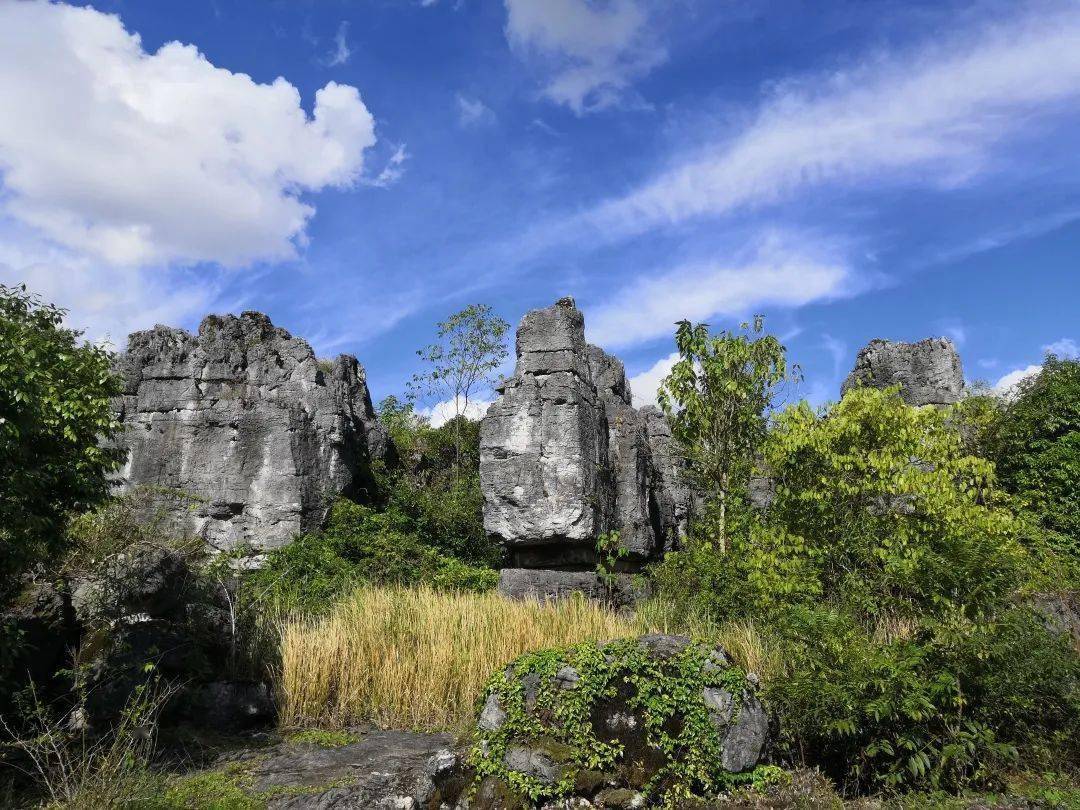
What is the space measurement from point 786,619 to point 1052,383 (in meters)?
9.96

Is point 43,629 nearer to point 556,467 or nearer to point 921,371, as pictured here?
point 556,467

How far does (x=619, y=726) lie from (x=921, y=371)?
11.1 m

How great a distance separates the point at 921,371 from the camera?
14.4m

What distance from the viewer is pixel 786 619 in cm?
712

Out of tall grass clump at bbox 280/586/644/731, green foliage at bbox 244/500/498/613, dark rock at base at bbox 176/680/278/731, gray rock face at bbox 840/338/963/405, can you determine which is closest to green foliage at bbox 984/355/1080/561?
gray rock face at bbox 840/338/963/405

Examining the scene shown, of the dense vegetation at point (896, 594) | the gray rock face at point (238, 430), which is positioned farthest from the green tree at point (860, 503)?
the gray rock face at point (238, 430)

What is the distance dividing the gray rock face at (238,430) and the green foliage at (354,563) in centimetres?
61

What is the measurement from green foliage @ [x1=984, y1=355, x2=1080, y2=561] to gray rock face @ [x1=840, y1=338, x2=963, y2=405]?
3.64 feet

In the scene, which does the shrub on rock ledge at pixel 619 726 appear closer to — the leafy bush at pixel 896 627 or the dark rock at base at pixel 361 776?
the dark rock at base at pixel 361 776

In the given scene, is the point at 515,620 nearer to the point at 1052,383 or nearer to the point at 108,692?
the point at 108,692

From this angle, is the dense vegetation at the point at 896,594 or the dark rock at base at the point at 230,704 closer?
the dense vegetation at the point at 896,594

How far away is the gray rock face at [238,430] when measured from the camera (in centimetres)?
1338

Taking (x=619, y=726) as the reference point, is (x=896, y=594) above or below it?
above

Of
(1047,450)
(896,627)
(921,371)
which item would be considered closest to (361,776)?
(896,627)
